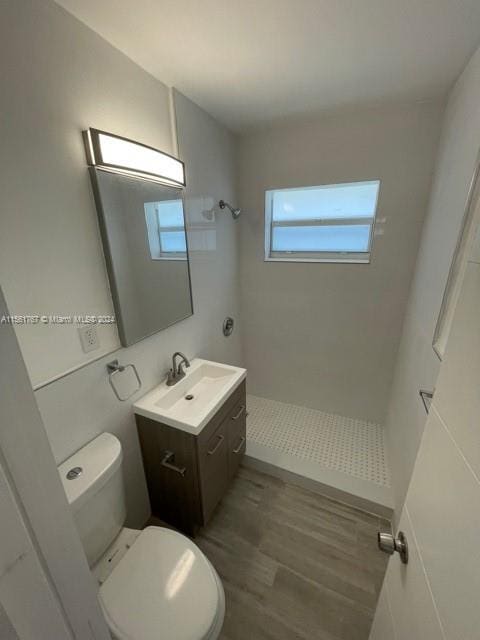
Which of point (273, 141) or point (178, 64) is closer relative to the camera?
point (178, 64)

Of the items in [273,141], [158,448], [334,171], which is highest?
[273,141]

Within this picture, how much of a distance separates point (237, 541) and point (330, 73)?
263 centimetres

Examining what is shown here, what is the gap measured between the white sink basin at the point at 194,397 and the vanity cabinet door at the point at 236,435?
0.19m

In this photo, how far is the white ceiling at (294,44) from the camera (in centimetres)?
92

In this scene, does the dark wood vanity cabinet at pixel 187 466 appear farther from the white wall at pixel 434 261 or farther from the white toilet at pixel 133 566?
the white wall at pixel 434 261

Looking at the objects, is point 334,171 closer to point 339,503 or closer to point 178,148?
point 178,148

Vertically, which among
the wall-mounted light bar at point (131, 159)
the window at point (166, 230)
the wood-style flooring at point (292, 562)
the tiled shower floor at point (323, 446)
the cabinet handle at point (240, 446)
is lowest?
the wood-style flooring at point (292, 562)

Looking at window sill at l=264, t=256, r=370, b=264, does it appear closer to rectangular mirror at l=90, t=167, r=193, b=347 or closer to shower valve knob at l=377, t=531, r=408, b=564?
rectangular mirror at l=90, t=167, r=193, b=347

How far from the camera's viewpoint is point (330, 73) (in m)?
1.30

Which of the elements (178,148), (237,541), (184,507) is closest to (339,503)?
(237,541)

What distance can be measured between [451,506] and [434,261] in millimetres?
1322

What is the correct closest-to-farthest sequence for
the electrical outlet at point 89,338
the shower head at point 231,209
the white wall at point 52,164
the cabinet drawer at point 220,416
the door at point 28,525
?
the door at point 28,525 → the white wall at point 52,164 → the electrical outlet at point 89,338 → the cabinet drawer at point 220,416 → the shower head at point 231,209

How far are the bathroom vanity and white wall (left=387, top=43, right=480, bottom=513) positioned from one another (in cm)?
101

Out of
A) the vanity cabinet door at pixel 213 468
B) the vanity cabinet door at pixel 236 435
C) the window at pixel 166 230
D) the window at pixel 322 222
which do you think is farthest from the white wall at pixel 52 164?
the window at pixel 322 222
